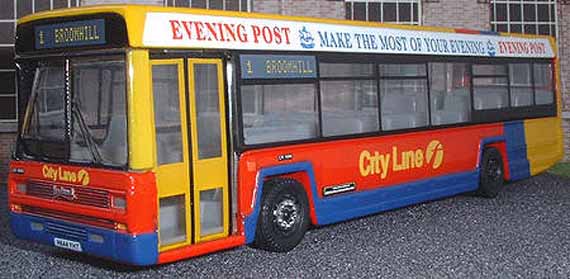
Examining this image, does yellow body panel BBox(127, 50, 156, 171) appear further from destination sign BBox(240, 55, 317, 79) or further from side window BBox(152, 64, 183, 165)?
destination sign BBox(240, 55, 317, 79)

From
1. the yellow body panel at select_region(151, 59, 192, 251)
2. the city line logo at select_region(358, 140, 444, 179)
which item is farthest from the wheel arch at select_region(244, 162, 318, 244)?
the city line logo at select_region(358, 140, 444, 179)

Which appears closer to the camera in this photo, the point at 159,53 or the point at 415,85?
the point at 159,53

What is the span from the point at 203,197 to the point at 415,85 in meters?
4.33

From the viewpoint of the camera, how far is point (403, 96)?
1066 cm

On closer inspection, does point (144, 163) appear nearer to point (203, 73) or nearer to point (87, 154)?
point (87, 154)

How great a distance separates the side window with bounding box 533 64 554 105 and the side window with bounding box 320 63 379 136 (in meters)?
4.91

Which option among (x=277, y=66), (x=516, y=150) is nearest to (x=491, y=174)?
(x=516, y=150)

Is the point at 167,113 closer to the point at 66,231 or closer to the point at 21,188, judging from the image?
the point at 66,231

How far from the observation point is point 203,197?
782 centimetres

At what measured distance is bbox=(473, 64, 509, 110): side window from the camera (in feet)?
40.0

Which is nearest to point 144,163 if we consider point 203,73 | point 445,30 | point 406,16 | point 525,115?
point 203,73

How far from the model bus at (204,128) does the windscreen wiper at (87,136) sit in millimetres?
14

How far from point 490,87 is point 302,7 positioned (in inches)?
230

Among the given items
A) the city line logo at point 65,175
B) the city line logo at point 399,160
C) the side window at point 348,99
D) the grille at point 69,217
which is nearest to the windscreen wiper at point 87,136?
the city line logo at point 65,175
